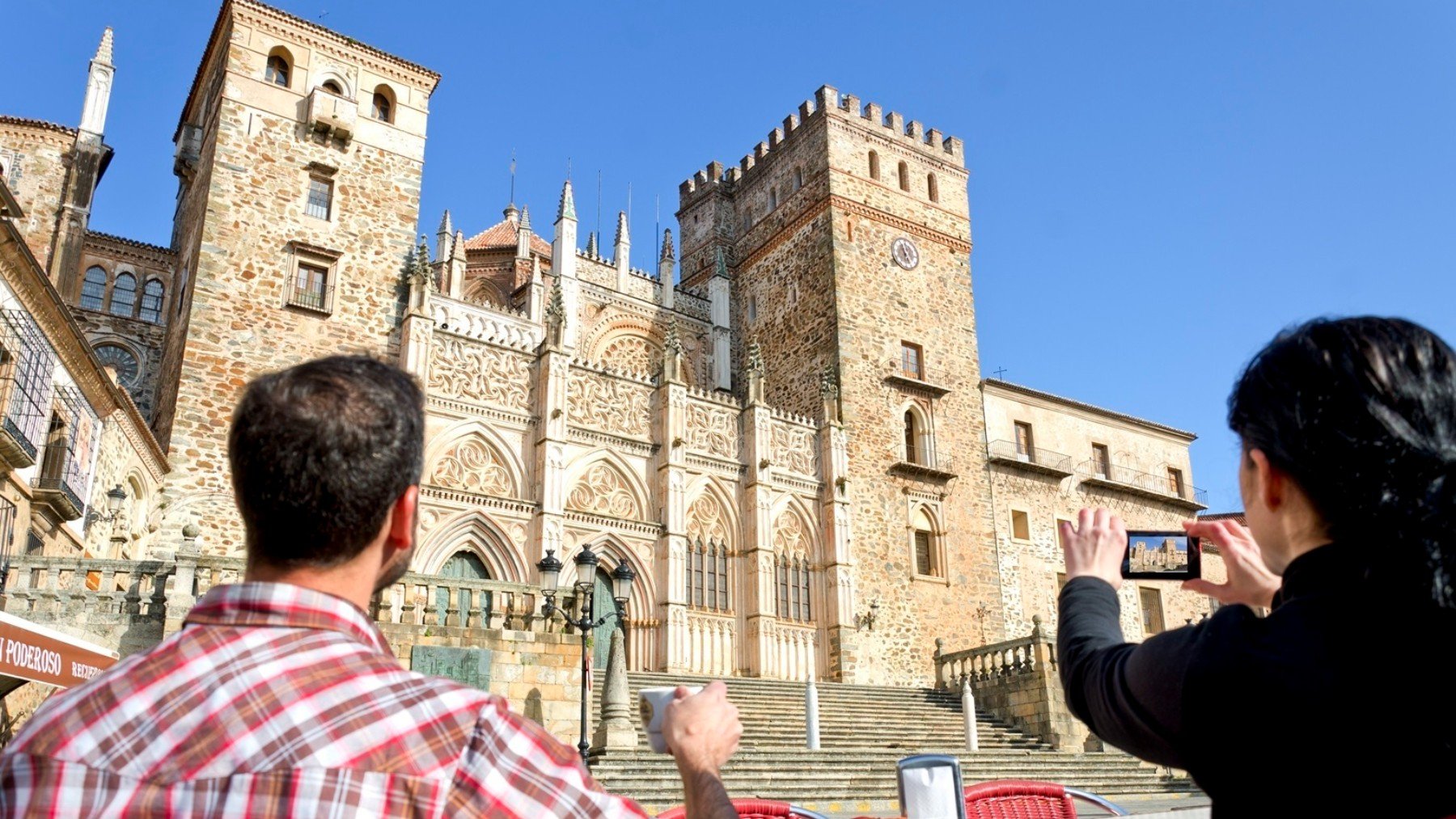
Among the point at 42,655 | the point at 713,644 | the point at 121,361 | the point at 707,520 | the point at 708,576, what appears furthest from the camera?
the point at 121,361

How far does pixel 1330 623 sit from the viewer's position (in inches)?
58.0

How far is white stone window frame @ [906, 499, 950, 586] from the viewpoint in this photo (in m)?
27.0

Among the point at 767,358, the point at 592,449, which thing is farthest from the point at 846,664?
the point at 767,358

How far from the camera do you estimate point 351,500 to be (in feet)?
5.41

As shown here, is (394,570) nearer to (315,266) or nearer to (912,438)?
(315,266)

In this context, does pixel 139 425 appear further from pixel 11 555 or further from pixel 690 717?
pixel 690 717

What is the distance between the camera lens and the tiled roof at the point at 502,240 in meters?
36.0

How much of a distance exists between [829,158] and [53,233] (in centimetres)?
1902

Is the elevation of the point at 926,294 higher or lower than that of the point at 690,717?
higher

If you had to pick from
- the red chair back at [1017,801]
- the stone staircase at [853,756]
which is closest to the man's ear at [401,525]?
the red chair back at [1017,801]

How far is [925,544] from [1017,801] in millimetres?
23888

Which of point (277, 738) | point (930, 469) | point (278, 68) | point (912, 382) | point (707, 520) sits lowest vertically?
point (277, 738)

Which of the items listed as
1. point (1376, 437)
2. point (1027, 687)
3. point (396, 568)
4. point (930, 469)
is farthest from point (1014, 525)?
point (396, 568)

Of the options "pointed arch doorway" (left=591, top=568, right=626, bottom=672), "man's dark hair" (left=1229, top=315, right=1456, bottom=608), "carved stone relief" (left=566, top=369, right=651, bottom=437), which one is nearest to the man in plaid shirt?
"man's dark hair" (left=1229, top=315, right=1456, bottom=608)
